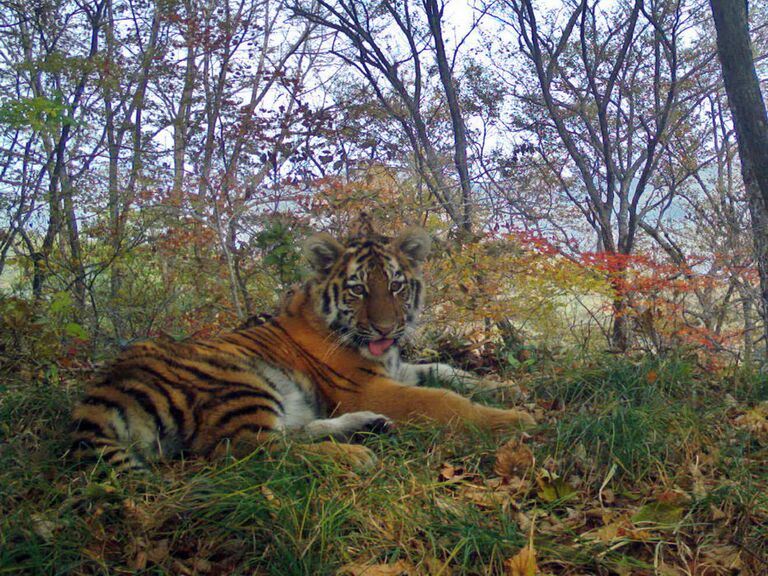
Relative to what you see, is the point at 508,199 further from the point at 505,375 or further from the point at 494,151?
the point at 505,375

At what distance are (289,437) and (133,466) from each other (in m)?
0.71

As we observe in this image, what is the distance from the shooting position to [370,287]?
3.91m

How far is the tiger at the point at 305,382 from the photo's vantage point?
310cm

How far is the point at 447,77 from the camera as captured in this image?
10.2 metres

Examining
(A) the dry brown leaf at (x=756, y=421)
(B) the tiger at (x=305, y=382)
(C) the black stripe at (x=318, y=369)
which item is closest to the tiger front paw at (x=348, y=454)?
(B) the tiger at (x=305, y=382)

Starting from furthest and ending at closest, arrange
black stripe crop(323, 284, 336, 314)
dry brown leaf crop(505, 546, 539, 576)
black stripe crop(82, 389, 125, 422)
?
black stripe crop(323, 284, 336, 314), black stripe crop(82, 389, 125, 422), dry brown leaf crop(505, 546, 539, 576)

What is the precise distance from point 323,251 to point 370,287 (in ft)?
1.36

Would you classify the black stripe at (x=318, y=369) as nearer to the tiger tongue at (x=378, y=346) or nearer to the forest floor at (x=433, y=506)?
the tiger tongue at (x=378, y=346)

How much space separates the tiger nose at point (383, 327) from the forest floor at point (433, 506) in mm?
602

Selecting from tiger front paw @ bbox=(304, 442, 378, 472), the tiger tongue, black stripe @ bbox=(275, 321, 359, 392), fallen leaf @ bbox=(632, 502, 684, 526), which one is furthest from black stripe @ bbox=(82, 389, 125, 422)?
fallen leaf @ bbox=(632, 502, 684, 526)

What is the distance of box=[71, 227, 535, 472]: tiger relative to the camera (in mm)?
3102

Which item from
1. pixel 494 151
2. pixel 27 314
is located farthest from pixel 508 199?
pixel 27 314

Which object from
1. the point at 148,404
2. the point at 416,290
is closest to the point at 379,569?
the point at 148,404

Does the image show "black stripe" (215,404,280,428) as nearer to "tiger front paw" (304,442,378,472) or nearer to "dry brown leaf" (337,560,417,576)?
"tiger front paw" (304,442,378,472)
